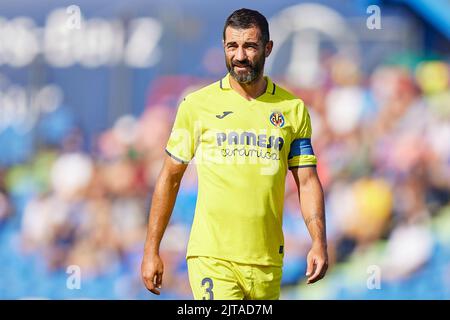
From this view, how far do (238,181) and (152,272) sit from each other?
0.61 meters

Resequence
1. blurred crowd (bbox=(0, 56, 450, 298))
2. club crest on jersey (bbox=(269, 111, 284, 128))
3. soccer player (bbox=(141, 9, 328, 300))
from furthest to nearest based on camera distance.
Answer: blurred crowd (bbox=(0, 56, 450, 298)) < club crest on jersey (bbox=(269, 111, 284, 128)) < soccer player (bbox=(141, 9, 328, 300))

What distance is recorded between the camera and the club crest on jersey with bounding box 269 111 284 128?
5.17 m

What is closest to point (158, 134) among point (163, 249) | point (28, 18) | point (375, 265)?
point (163, 249)

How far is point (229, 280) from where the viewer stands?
5.00m

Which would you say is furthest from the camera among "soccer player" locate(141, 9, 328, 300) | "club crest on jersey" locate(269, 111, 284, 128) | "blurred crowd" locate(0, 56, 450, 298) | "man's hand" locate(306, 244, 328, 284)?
"blurred crowd" locate(0, 56, 450, 298)

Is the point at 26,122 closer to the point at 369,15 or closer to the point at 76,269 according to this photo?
the point at 76,269

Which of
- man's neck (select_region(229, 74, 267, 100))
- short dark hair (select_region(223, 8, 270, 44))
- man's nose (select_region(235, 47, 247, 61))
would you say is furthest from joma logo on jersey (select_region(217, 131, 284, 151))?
short dark hair (select_region(223, 8, 270, 44))

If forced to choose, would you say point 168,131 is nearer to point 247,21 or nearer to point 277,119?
point 277,119

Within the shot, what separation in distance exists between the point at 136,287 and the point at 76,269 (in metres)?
0.58

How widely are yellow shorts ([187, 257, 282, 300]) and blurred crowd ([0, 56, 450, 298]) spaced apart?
4049 millimetres

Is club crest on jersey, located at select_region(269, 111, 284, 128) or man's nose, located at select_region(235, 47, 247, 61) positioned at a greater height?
man's nose, located at select_region(235, 47, 247, 61)

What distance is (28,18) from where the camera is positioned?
962 cm

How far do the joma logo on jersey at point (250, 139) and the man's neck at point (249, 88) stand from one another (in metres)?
0.21

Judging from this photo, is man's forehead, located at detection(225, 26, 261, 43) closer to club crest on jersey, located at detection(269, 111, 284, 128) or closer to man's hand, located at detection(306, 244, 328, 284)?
club crest on jersey, located at detection(269, 111, 284, 128)
